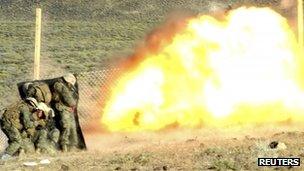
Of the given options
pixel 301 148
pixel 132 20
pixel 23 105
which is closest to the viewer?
pixel 301 148

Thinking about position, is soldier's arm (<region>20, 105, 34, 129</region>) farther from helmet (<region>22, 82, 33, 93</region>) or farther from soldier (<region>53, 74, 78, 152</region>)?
soldier (<region>53, 74, 78, 152</region>)

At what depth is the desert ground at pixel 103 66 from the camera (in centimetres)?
1308

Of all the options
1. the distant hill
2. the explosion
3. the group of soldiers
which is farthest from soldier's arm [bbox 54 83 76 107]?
the distant hill

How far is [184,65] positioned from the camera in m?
16.8

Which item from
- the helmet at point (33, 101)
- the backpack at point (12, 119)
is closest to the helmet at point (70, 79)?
the helmet at point (33, 101)

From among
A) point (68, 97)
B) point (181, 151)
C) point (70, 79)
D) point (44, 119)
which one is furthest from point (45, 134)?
point (181, 151)

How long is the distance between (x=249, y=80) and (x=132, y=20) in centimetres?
3611

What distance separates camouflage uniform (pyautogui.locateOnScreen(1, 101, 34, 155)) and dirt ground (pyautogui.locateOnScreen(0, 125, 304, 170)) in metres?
0.46

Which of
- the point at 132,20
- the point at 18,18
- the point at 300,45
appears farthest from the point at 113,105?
the point at 18,18

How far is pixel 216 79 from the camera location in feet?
55.2

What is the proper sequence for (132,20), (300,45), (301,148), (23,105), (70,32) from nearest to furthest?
(301,148) → (23,105) → (300,45) → (70,32) → (132,20)

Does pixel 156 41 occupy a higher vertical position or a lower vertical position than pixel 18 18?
lower

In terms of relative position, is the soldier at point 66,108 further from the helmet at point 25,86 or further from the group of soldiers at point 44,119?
the helmet at point 25,86

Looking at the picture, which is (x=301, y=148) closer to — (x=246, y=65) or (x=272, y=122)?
(x=272, y=122)
